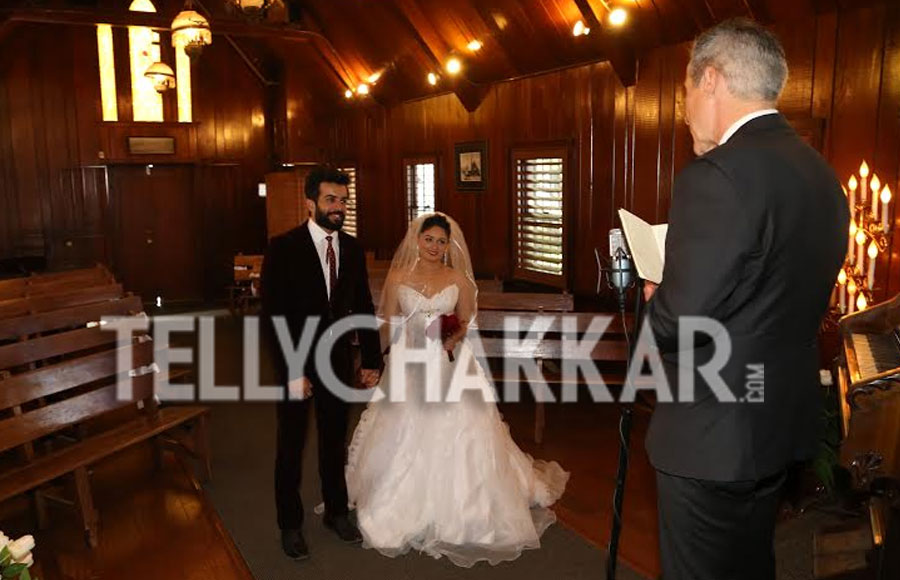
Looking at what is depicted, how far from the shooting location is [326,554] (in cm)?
356

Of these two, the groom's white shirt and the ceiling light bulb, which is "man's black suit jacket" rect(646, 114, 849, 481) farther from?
the ceiling light bulb

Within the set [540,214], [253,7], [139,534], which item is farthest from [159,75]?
[139,534]

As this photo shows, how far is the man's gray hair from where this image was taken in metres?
1.61

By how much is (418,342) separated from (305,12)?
7.75m

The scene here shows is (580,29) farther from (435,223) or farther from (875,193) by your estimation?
(435,223)

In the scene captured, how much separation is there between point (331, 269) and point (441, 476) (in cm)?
116

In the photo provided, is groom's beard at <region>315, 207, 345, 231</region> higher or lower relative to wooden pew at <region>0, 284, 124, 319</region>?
higher

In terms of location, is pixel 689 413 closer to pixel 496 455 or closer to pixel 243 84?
pixel 496 455

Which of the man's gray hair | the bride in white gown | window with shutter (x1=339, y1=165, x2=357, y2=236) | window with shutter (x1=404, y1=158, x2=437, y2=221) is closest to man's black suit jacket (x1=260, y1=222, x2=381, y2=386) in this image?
the bride in white gown

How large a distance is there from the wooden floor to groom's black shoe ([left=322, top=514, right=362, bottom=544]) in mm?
469

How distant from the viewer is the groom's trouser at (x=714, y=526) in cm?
174

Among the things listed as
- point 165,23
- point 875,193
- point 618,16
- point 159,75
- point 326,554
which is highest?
point 165,23

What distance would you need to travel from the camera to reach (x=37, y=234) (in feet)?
35.5

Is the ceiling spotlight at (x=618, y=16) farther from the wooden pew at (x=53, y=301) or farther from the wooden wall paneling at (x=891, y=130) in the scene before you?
the wooden pew at (x=53, y=301)
